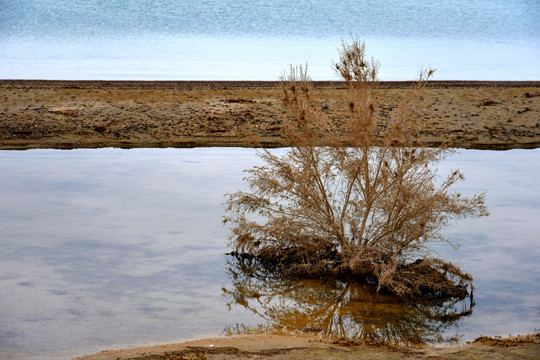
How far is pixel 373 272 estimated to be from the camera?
10.7 metres

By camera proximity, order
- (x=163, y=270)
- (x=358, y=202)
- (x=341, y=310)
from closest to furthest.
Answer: (x=341, y=310)
(x=163, y=270)
(x=358, y=202)

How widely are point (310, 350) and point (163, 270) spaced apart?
354 cm

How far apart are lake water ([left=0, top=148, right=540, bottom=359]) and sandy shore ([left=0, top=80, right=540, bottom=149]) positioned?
4.37 meters

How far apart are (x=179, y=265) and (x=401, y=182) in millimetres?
3244

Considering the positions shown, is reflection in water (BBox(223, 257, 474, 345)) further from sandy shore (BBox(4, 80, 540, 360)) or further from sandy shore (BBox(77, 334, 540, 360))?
sandy shore (BBox(4, 80, 540, 360))

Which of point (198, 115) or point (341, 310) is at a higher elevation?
point (198, 115)

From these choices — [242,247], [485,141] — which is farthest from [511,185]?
[242,247]

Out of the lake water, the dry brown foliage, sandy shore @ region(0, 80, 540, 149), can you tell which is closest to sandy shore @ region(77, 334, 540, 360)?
the lake water

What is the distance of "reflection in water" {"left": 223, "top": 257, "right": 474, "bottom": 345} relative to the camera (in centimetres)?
917

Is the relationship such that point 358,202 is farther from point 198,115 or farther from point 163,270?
point 198,115

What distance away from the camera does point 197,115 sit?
2325 centimetres

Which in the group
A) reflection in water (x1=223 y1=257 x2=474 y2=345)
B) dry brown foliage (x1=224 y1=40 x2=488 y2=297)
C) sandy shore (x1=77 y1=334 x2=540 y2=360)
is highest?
dry brown foliage (x1=224 y1=40 x2=488 y2=297)

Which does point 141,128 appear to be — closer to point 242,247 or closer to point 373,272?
point 242,247

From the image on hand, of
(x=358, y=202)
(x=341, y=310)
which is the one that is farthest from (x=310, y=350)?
(x=358, y=202)
